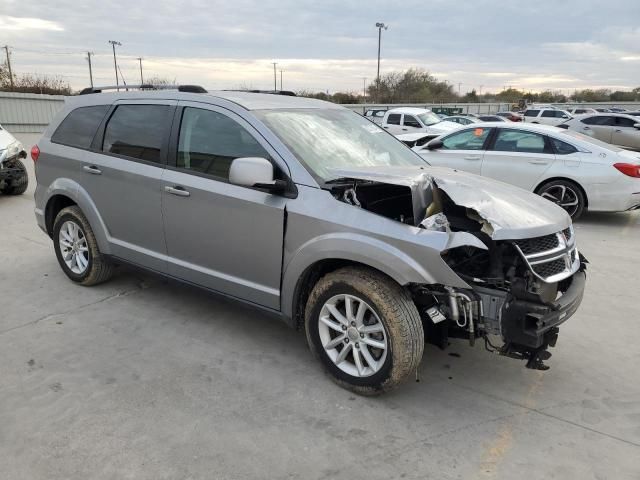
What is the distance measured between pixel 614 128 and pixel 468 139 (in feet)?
48.3

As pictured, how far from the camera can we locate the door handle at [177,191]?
384 centimetres

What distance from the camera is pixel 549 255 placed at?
3047 mm

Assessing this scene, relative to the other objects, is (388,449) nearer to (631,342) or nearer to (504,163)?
(631,342)

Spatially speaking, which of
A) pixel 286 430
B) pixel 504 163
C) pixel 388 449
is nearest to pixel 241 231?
pixel 286 430

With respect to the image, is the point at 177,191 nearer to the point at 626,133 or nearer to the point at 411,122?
the point at 411,122

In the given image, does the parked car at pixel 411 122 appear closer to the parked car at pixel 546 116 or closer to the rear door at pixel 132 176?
the parked car at pixel 546 116

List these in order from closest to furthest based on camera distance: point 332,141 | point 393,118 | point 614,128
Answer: point 332,141
point 393,118
point 614,128

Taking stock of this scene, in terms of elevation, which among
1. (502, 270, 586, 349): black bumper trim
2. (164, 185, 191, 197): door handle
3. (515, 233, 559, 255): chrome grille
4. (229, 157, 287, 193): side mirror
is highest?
(229, 157, 287, 193): side mirror

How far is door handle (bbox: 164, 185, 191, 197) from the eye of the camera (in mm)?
3836

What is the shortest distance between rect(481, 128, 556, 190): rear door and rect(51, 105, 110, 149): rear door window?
6.46m

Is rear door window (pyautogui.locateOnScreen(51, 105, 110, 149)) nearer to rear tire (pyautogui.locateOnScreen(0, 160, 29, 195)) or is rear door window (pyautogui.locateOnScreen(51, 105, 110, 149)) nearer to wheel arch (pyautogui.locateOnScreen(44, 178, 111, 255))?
wheel arch (pyautogui.locateOnScreen(44, 178, 111, 255))

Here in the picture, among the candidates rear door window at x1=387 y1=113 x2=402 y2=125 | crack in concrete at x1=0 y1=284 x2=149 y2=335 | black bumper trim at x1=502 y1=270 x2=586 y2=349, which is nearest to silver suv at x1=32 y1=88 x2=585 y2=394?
black bumper trim at x1=502 y1=270 x2=586 y2=349

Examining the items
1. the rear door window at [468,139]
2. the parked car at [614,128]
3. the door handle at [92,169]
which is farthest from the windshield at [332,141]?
the parked car at [614,128]

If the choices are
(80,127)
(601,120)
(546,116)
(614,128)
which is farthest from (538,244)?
(546,116)
